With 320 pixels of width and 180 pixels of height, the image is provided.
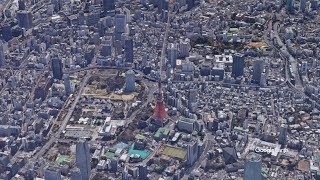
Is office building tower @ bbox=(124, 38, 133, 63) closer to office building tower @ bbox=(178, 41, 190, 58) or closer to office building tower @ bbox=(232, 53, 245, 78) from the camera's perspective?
office building tower @ bbox=(178, 41, 190, 58)

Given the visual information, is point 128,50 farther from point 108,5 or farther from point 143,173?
point 143,173

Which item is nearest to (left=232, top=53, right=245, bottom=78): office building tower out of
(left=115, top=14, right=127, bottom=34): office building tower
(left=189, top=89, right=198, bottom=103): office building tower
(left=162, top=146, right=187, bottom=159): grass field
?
(left=189, top=89, right=198, bottom=103): office building tower

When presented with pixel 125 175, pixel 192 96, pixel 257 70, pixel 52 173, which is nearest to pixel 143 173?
pixel 125 175

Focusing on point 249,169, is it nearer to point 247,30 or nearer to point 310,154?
point 310,154

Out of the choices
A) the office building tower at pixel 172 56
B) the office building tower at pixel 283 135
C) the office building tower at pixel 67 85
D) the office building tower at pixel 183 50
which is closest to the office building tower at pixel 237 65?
the office building tower at pixel 172 56

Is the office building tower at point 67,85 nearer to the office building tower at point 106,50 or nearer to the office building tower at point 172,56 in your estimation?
the office building tower at point 106,50
